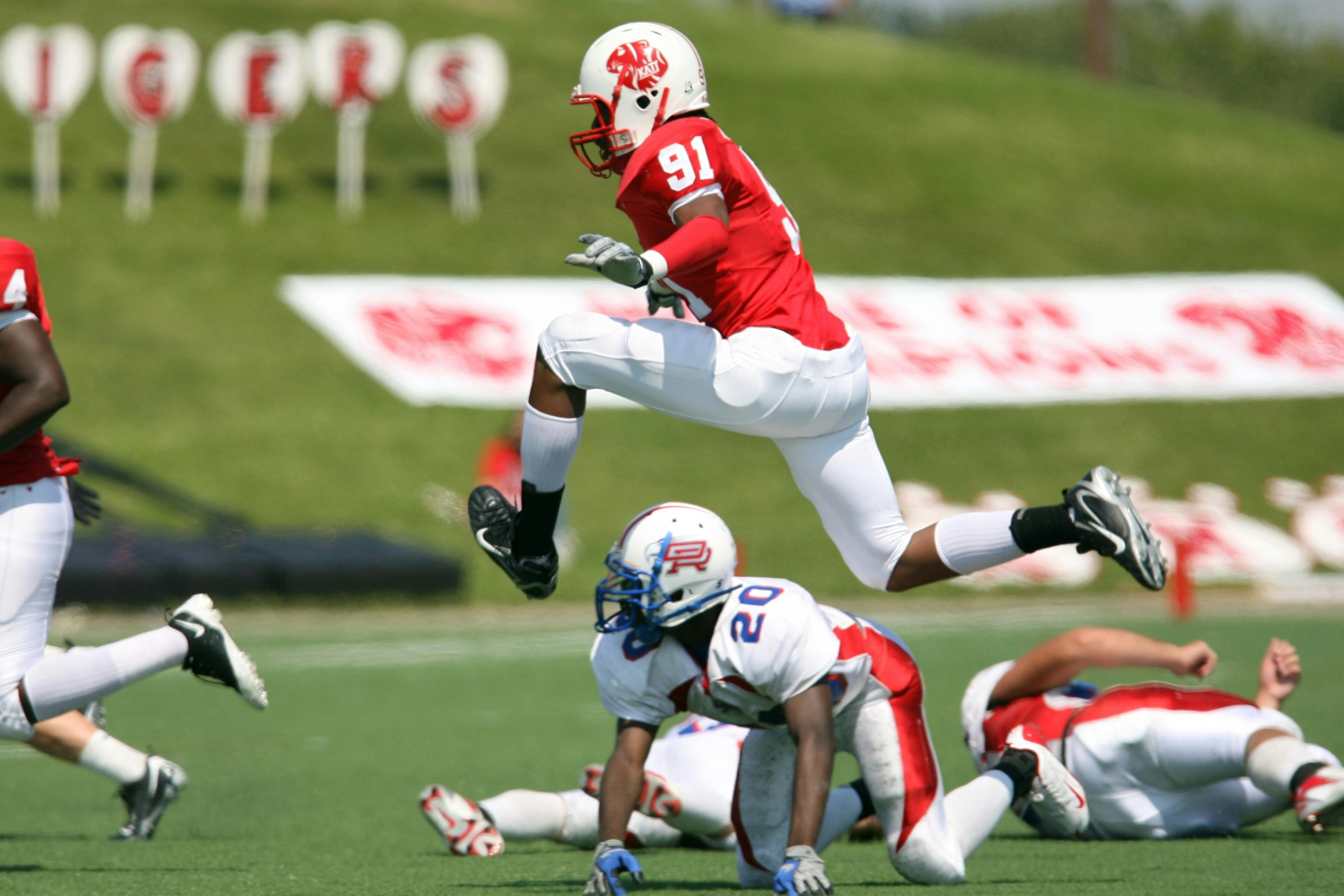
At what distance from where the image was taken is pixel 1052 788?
503 cm

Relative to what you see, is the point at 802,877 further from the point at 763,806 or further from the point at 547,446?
the point at 547,446

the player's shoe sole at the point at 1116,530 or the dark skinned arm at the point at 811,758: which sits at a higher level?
the player's shoe sole at the point at 1116,530

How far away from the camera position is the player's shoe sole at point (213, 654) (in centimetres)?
505

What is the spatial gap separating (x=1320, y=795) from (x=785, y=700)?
1.84 metres

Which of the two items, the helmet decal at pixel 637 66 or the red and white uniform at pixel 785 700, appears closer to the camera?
the red and white uniform at pixel 785 700

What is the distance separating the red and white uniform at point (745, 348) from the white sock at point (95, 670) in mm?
1553

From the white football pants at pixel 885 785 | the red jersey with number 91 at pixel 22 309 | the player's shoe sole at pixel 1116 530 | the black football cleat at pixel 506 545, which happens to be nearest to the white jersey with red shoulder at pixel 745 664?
the white football pants at pixel 885 785

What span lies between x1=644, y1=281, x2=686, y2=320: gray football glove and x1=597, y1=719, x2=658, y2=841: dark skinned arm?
126cm

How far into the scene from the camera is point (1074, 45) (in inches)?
2271

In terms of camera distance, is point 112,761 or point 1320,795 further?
point 112,761

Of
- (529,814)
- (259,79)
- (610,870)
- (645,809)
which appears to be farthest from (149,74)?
(610,870)

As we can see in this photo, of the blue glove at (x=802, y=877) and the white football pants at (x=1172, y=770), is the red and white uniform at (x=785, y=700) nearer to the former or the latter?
the blue glove at (x=802, y=877)

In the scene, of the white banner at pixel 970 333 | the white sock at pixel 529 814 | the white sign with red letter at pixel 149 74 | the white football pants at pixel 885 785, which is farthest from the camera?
the white sign with red letter at pixel 149 74

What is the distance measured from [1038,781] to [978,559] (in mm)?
726
